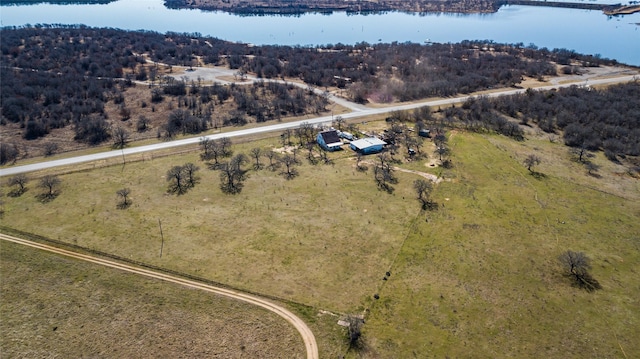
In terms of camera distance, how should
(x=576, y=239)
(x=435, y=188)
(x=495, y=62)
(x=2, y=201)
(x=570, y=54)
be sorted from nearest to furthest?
(x=576, y=239)
(x=2, y=201)
(x=435, y=188)
(x=495, y=62)
(x=570, y=54)

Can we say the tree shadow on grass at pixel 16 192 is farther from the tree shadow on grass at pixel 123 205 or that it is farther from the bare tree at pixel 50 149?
the tree shadow on grass at pixel 123 205

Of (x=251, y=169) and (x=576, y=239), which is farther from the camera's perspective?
(x=251, y=169)

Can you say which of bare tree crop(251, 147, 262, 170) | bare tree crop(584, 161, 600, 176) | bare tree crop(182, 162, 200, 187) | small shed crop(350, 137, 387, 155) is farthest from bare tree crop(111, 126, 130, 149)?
bare tree crop(584, 161, 600, 176)

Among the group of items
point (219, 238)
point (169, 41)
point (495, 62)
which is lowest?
point (219, 238)

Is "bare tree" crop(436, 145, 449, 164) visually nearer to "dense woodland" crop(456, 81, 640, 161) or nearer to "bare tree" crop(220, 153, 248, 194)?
"dense woodland" crop(456, 81, 640, 161)

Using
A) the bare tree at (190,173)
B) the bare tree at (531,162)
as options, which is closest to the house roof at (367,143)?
the bare tree at (531,162)

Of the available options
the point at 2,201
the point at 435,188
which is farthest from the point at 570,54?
the point at 2,201

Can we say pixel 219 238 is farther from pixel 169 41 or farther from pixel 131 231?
pixel 169 41
